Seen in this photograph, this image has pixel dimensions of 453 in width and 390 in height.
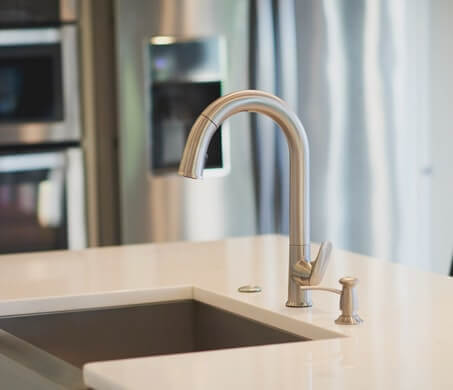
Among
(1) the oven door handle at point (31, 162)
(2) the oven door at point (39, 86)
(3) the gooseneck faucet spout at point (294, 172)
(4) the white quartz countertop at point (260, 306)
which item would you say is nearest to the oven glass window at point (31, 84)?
(2) the oven door at point (39, 86)

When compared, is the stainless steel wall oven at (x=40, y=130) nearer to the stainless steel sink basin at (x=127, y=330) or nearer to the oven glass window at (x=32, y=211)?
the oven glass window at (x=32, y=211)

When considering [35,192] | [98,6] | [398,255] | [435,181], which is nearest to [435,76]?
[435,181]

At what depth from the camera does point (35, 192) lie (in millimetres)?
3639

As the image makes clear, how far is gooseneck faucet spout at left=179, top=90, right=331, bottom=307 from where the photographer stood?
1521mm

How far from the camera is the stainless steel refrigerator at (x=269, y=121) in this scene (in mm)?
3656

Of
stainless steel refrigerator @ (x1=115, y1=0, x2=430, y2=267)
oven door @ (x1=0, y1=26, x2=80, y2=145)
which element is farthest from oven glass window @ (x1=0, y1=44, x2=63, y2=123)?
stainless steel refrigerator @ (x1=115, y1=0, x2=430, y2=267)

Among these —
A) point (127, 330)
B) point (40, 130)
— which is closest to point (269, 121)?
point (40, 130)

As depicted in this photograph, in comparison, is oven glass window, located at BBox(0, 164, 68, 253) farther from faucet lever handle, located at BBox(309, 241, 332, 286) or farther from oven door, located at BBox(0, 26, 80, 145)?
faucet lever handle, located at BBox(309, 241, 332, 286)

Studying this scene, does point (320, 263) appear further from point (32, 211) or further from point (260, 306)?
point (32, 211)

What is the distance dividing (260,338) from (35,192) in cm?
215

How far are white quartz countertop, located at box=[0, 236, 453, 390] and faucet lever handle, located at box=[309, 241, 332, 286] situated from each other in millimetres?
58

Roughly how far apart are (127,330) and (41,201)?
1874 mm

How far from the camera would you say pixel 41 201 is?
3.65m

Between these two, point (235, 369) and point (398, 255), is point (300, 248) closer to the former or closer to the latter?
point (235, 369)
